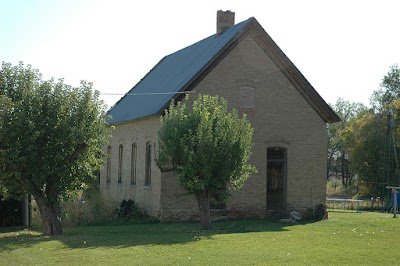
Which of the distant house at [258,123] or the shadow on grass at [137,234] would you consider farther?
the distant house at [258,123]

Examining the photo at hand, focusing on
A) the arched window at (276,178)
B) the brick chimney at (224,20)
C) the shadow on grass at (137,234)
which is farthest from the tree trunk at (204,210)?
the brick chimney at (224,20)

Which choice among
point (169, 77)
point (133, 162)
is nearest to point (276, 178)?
point (133, 162)

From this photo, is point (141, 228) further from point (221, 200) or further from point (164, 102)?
point (164, 102)

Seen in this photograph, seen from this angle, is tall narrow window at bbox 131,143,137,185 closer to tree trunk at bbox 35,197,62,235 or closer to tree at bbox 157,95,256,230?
tree at bbox 157,95,256,230

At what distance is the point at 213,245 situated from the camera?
17484mm

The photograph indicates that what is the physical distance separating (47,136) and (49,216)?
8.95 ft

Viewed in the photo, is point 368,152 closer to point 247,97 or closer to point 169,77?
point 169,77

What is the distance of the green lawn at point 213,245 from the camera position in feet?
48.2

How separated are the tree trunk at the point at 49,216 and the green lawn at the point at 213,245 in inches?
20.5

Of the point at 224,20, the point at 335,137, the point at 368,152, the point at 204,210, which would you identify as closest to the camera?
the point at 204,210

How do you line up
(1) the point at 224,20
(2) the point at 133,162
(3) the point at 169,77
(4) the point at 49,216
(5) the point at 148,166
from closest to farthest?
(4) the point at 49,216
(5) the point at 148,166
(1) the point at 224,20
(2) the point at 133,162
(3) the point at 169,77

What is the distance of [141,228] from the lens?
930 inches

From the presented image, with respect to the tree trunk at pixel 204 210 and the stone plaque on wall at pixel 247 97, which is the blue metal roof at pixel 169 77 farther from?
the tree trunk at pixel 204 210

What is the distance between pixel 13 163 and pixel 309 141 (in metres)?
13.3
